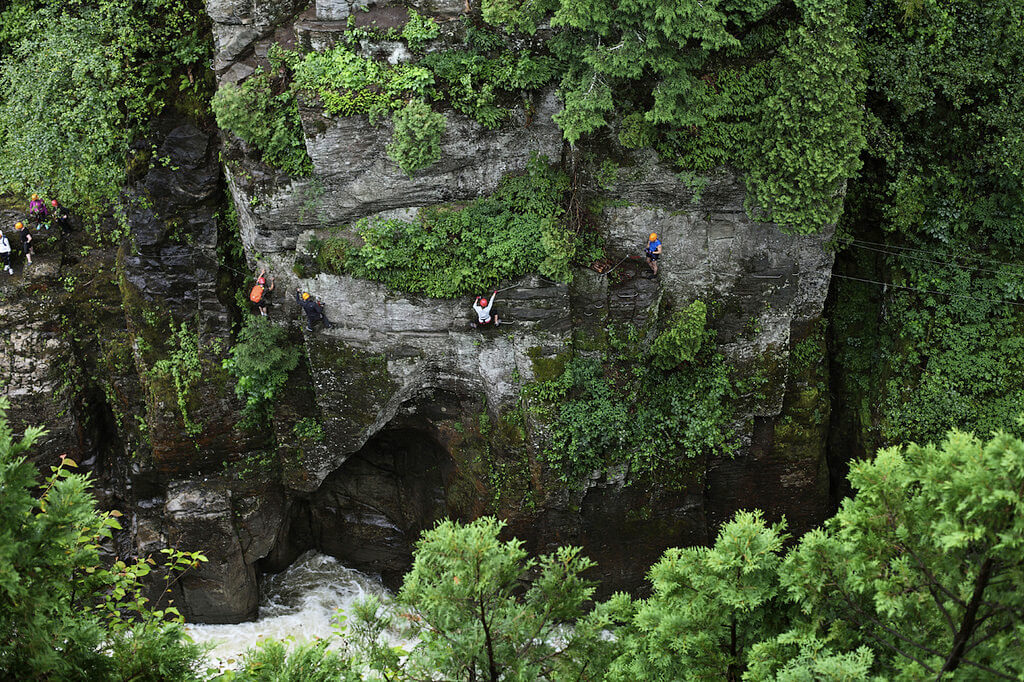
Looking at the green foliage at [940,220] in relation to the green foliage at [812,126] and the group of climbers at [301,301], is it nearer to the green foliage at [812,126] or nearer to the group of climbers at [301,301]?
the green foliage at [812,126]

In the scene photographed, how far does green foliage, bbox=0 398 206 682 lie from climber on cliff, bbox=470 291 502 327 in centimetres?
824

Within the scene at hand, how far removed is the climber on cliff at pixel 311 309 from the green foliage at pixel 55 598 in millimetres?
7539

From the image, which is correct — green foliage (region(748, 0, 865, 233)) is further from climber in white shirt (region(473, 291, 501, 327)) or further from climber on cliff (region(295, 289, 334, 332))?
climber on cliff (region(295, 289, 334, 332))

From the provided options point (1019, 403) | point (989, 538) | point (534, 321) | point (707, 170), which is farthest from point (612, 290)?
point (989, 538)

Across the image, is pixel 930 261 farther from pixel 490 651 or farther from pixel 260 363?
pixel 260 363

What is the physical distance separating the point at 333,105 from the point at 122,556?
12.1 m

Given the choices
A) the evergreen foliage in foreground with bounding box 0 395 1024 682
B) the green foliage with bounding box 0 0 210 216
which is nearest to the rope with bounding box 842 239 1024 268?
the evergreen foliage in foreground with bounding box 0 395 1024 682

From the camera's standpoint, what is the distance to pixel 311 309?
15.2m

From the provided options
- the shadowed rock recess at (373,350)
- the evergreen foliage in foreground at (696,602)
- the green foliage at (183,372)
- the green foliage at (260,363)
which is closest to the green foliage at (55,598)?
the evergreen foliage in foreground at (696,602)

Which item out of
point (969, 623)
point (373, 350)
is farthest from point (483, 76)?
point (969, 623)

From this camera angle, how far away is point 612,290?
1538 cm

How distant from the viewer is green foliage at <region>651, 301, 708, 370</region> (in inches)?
591

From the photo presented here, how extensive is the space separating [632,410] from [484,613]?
27.1 ft

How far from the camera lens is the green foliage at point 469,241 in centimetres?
1485
